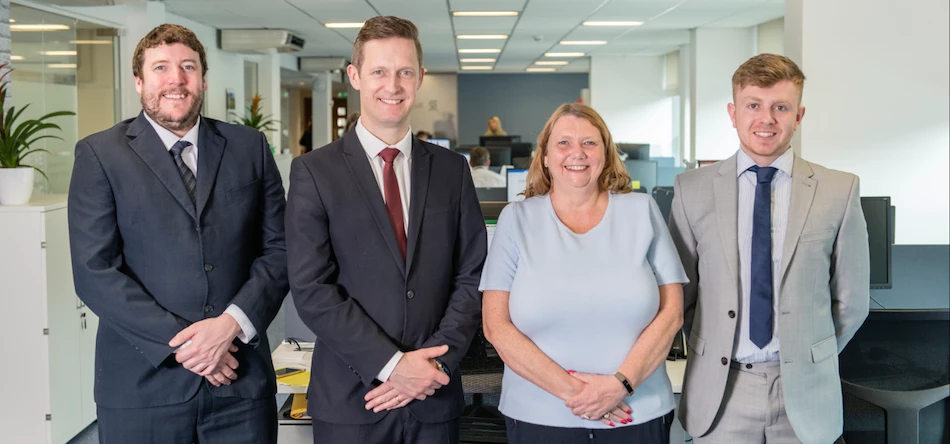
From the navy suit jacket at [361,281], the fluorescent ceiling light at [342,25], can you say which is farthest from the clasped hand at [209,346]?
the fluorescent ceiling light at [342,25]

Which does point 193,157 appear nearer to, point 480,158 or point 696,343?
point 696,343

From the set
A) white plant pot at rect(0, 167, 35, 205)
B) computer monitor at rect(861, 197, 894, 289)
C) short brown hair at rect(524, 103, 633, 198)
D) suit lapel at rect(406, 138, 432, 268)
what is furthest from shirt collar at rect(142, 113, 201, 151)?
computer monitor at rect(861, 197, 894, 289)

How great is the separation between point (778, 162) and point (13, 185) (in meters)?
3.49

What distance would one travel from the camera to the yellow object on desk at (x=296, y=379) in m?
2.73

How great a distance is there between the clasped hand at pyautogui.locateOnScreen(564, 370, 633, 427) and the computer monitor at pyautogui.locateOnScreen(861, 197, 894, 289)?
2.12 metres

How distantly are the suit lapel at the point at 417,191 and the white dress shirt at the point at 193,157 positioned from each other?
44cm

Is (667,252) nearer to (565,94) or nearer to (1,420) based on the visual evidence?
(1,420)

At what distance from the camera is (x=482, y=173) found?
762 centimetres

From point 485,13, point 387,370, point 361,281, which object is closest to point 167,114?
point 361,281

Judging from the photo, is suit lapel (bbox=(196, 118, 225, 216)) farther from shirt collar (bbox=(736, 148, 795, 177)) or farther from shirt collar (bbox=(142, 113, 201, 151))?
shirt collar (bbox=(736, 148, 795, 177))

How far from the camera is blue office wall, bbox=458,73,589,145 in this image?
22.2 m

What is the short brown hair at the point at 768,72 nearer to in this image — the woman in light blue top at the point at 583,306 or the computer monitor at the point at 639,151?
the woman in light blue top at the point at 583,306

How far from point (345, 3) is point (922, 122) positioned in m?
5.11

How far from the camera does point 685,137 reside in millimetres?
12344
